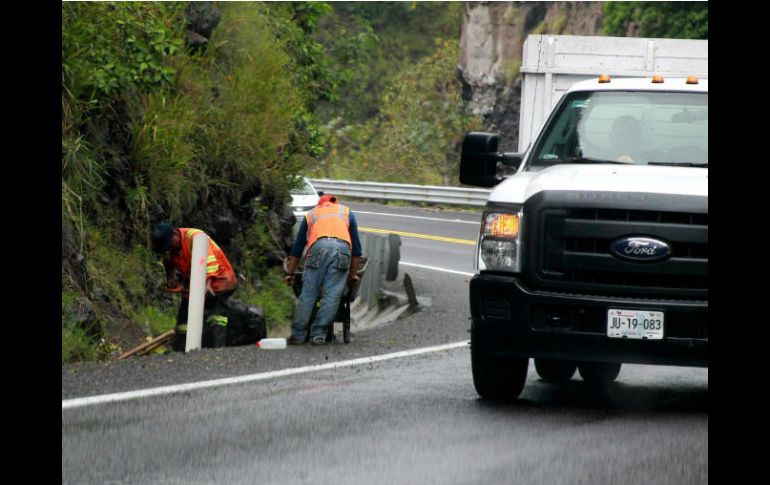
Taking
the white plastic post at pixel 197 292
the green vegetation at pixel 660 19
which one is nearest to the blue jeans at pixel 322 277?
the white plastic post at pixel 197 292

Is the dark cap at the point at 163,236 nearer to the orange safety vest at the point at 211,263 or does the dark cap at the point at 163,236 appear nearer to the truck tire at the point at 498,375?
the orange safety vest at the point at 211,263

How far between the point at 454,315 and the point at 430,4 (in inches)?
2010

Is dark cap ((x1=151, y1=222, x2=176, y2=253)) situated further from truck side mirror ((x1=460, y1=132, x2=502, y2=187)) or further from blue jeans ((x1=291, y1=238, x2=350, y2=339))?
truck side mirror ((x1=460, y1=132, x2=502, y2=187))

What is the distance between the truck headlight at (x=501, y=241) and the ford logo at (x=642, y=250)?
2.01ft

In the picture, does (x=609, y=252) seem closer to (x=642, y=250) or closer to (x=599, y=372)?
(x=642, y=250)

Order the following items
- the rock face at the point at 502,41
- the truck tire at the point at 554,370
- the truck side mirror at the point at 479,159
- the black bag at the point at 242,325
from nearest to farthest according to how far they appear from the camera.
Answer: the truck side mirror at the point at 479,159, the truck tire at the point at 554,370, the black bag at the point at 242,325, the rock face at the point at 502,41

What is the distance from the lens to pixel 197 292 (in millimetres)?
12570

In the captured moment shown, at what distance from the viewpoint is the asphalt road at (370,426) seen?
6832 millimetres

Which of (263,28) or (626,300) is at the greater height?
(263,28)

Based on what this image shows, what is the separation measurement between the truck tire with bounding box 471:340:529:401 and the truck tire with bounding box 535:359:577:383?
4.22 feet

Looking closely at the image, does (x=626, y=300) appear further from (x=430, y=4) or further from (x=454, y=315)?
(x=430, y=4)
